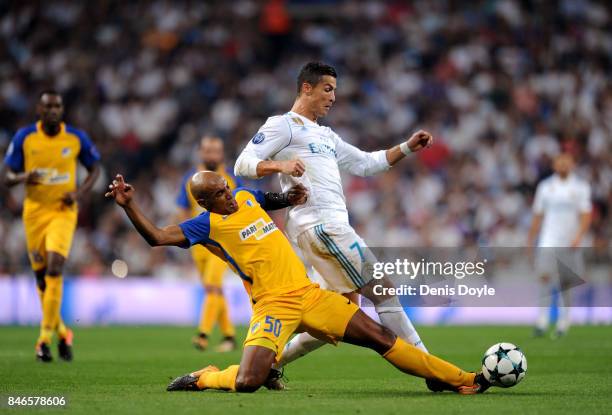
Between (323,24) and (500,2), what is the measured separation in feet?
13.7

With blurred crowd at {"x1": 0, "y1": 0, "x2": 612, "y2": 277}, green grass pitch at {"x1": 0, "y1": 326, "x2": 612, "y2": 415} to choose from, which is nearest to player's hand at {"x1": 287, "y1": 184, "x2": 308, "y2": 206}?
green grass pitch at {"x1": 0, "y1": 326, "x2": 612, "y2": 415}

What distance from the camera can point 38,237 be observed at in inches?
445

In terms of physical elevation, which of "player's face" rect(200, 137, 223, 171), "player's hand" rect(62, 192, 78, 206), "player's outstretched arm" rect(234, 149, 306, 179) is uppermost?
"player's face" rect(200, 137, 223, 171)

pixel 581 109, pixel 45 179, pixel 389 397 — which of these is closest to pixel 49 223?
pixel 45 179

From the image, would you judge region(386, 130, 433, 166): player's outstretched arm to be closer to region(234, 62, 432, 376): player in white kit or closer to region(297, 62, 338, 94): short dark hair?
region(234, 62, 432, 376): player in white kit

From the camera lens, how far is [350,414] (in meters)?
6.50

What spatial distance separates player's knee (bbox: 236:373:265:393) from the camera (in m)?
7.46

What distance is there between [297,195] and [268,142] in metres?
0.52

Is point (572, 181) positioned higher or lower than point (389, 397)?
higher

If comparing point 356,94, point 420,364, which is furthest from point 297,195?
point 356,94

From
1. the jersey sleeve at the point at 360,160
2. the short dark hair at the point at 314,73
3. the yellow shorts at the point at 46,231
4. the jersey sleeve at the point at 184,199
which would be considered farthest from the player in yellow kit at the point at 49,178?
the short dark hair at the point at 314,73

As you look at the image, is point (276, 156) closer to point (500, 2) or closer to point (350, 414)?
point (350, 414)

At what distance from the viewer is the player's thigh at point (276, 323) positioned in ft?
24.6

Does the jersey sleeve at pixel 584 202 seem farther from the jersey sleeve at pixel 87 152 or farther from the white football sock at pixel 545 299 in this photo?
the jersey sleeve at pixel 87 152
